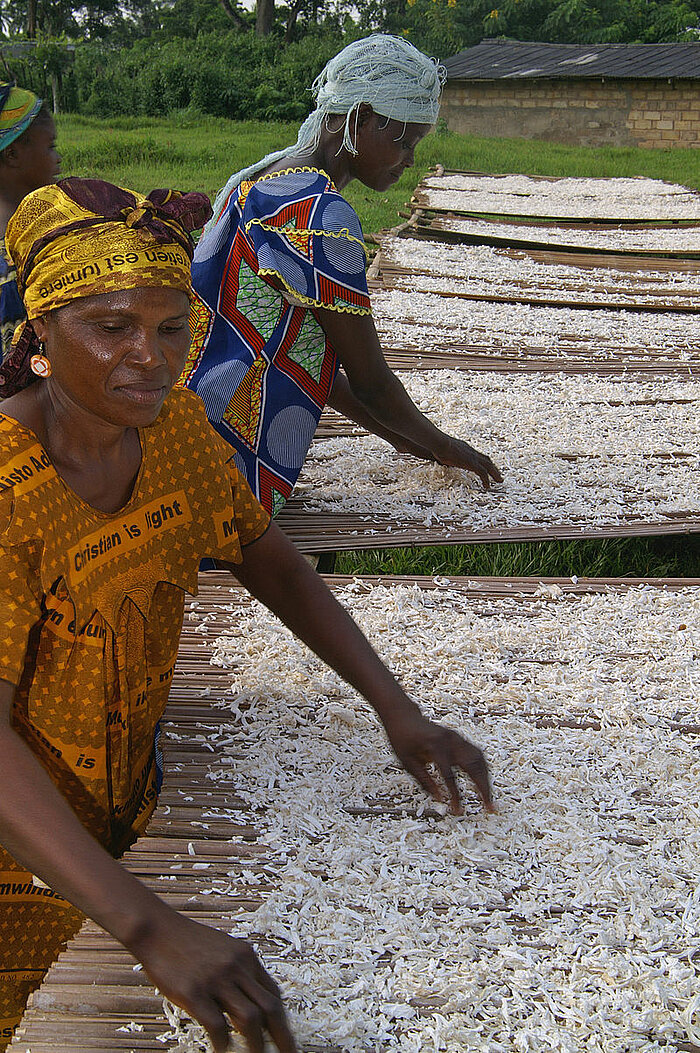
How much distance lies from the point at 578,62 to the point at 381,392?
20805 millimetres

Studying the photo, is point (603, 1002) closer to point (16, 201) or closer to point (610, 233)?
point (16, 201)

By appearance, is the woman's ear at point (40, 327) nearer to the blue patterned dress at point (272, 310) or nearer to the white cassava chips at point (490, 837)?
the white cassava chips at point (490, 837)

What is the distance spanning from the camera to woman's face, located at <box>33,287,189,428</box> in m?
1.24

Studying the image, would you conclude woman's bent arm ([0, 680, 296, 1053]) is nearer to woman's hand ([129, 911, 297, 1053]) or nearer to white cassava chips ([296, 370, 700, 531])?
woman's hand ([129, 911, 297, 1053])

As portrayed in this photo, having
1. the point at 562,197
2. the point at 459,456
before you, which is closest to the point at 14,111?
the point at 459,456

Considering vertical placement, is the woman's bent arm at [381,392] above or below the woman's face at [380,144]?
below

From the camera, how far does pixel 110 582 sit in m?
1.38

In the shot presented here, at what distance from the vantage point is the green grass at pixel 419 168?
2.94m

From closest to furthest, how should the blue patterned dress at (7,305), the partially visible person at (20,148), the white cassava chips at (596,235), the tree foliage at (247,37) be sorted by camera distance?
the blue patterned dress at (7,305) → the partially visible person at (20,148) → the white cassava chips at (596,235) → the tree foliage at (247,37)

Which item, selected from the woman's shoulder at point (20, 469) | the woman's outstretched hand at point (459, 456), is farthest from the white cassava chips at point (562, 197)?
the woman's shoulder at point (20, 469)

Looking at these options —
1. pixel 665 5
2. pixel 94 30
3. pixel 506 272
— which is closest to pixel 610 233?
pixel 506 272

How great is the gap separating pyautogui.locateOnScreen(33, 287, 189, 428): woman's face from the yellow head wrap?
0.06ft

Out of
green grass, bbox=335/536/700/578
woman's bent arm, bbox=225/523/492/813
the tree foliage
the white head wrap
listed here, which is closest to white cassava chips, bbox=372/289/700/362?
green grass, bbox=335/536/700/578

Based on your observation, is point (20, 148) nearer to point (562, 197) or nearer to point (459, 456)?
point (459, 456)
